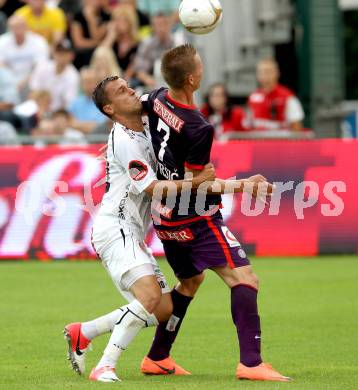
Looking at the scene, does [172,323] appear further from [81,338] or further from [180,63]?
[180,63]

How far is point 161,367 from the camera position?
8367mm

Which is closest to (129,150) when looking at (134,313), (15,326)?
(134,313)

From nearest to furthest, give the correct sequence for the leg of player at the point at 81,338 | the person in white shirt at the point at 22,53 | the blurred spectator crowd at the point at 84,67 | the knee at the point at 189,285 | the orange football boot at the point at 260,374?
1. the orange football boot at the point at 260,374
2. the leg of player at the point at 81,338
3. the knee at the point at 189,285
4. the blurred spectator crowd at the point at 84,67
5. the person in white shirt at the point at 22,53

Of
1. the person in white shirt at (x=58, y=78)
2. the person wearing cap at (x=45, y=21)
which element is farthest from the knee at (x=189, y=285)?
the person wearing cap at (x=45, y=21)

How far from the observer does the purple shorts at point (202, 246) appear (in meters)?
7.92

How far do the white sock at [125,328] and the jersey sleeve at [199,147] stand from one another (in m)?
1.03

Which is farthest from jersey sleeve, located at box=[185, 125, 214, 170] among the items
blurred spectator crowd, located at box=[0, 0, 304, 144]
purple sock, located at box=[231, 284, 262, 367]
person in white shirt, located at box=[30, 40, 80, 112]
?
person in white shirt, located at box=[30, 40, 80, 112]

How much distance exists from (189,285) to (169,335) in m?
0.42

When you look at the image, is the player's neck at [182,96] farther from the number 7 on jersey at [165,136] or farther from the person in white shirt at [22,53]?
the person in white shirt at [22,53]

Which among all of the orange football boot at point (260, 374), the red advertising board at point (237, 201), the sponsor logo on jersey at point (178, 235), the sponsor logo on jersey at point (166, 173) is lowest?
the red advertising board at point (237, 201)

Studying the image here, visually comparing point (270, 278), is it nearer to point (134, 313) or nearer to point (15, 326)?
point (15, 326)

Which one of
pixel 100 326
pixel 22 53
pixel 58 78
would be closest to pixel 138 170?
pixel 100 326

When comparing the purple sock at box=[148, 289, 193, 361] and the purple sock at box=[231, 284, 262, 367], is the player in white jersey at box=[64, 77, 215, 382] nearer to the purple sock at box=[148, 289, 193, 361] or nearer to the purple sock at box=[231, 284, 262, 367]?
the purple sock at box=[148, 289, 193, 361]

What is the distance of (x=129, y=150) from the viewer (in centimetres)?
786
